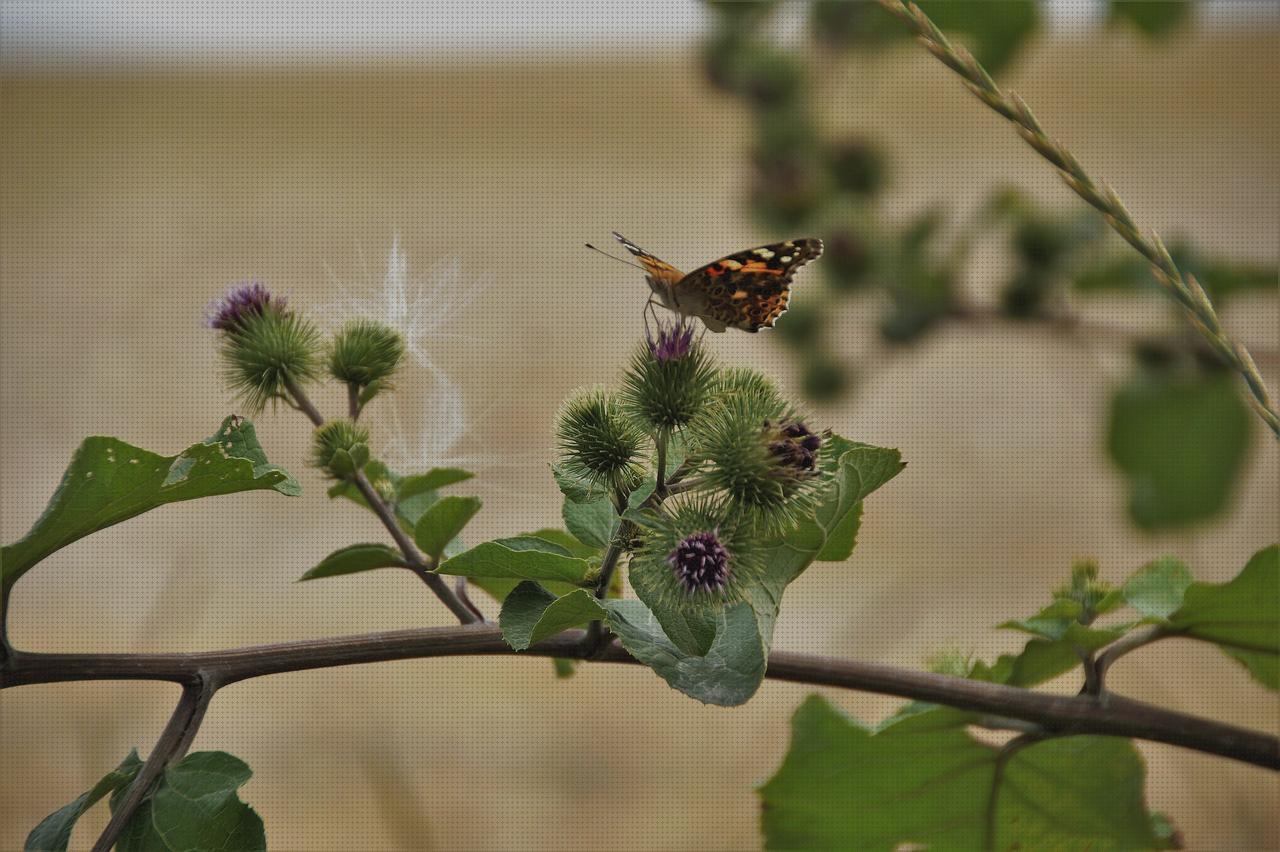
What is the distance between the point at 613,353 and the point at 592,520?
3.73ft

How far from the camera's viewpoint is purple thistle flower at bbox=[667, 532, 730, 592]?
0.73 feet

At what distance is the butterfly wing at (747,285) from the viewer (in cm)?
27

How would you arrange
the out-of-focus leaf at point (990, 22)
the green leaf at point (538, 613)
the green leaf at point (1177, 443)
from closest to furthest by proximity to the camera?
the green leaf at point (538, 613) < the out-of-focus leaf at point (990, 22) < the green leaf at point (1177, 443)

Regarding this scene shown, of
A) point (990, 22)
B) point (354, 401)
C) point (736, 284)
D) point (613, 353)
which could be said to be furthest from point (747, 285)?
point (613, 353)

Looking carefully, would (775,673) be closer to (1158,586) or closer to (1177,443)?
(1158,586)

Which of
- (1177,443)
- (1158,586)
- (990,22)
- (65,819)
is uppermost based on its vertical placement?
(990,22)

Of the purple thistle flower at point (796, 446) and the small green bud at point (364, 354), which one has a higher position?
the small green bud at point (364, 354)

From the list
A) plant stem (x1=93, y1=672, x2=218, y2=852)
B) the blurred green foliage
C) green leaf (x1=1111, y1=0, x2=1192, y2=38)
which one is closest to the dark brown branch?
plant stem (x1=93, y1=672, x2=218, y2=852)

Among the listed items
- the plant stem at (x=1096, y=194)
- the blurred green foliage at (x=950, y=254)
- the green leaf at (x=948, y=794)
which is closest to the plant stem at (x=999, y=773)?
the green leaf at (x=948, y=794)

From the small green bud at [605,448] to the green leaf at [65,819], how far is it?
4.5 inches

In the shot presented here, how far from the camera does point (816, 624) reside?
1.03 metres

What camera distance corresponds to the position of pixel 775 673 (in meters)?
0.26

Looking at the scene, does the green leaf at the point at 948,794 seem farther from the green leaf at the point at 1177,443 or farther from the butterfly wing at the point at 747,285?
the green leaf at the point at 1177,443

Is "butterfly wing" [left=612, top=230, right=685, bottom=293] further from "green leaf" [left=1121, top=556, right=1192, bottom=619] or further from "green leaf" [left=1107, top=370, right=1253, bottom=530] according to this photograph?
"green leaf" [left=1107, top=370, right=1253, bottom=530]
